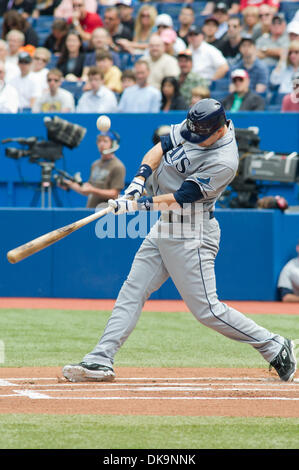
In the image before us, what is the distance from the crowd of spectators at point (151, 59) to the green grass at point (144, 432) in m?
7.72

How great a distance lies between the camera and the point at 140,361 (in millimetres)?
7434

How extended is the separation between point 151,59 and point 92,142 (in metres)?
1.66

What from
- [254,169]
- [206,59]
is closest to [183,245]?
[254,169]

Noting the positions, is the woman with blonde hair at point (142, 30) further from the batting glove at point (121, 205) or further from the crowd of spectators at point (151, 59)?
the batting glove at point (121, 205)

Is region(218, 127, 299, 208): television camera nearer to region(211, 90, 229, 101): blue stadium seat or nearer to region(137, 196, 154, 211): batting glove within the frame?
region(211, 90, 229, 101): blue stadium seat

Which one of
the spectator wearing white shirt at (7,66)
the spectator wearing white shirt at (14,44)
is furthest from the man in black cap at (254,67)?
the spectator wearing white shirt at (14,44)

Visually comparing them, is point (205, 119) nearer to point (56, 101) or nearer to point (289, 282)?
point (289, 282)

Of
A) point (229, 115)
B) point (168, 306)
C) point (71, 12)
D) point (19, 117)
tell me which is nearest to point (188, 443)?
point (168, 306)

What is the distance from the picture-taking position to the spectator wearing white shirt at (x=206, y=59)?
47.0ft

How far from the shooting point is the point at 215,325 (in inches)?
247

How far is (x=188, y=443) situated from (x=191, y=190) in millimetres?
1940

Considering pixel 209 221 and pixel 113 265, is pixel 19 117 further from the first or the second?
pixel 209 221

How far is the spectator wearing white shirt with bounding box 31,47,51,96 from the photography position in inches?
566

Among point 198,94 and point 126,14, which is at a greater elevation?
point 126,14
